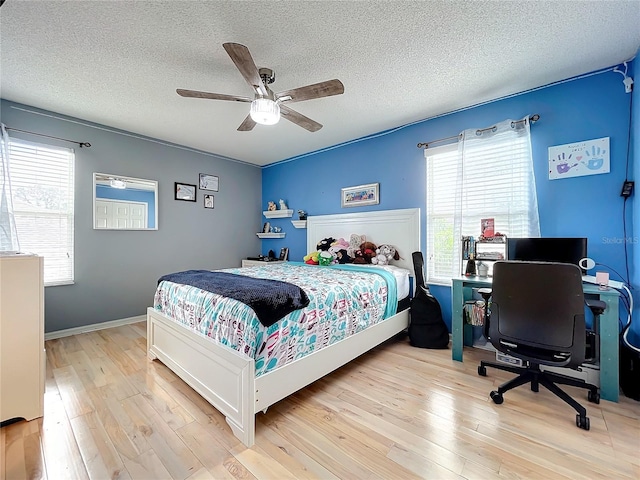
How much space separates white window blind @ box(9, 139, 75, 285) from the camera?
2.89 m

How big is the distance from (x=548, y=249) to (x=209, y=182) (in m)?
4.44

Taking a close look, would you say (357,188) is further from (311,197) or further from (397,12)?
(397,12)

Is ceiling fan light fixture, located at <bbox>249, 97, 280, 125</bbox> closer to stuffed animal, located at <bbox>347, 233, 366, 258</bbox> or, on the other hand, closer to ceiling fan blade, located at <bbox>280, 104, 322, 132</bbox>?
ceiling fan blade, located at <bbox>280, 104, 322, 132</bbox>

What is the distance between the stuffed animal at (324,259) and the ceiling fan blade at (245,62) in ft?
6.94

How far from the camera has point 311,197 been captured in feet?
14.8

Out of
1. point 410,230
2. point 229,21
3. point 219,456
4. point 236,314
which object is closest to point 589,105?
point 410,230

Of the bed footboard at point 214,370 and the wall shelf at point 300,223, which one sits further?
the wall shelf at point 300,223

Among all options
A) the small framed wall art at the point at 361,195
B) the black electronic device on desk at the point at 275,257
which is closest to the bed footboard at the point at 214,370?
the black electronic device on desk at the point at 275,257

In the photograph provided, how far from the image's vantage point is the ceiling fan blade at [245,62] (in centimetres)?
150

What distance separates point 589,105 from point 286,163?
3.87 metres

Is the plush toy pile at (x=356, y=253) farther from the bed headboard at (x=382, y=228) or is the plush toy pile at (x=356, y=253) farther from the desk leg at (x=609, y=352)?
the desk leg at (x=609, y=352)

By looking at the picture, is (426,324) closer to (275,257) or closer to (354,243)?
(354,243)

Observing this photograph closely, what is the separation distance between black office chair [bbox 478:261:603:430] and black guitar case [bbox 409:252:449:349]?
877 mm

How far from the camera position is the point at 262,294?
173cm
